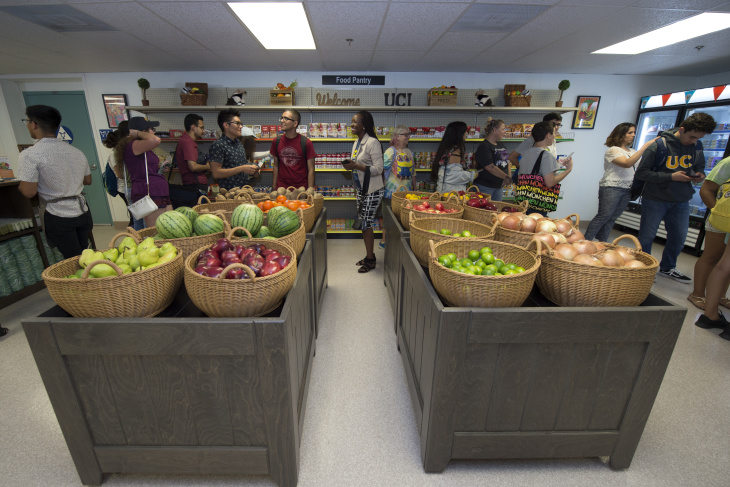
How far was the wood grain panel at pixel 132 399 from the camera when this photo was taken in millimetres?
1280

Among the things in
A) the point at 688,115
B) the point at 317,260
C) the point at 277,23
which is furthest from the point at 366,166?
the point at 688,115

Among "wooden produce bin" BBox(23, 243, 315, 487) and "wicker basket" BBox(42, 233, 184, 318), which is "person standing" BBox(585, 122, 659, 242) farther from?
"wicker basket" BBox(42, 233, 184, 318)

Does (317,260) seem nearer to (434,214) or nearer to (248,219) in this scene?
(248,219)

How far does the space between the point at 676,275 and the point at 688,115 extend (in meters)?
2.80

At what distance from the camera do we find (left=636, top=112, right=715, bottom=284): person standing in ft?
11.0

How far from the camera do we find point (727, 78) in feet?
17.1

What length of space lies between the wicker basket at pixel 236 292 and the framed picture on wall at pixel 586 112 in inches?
260

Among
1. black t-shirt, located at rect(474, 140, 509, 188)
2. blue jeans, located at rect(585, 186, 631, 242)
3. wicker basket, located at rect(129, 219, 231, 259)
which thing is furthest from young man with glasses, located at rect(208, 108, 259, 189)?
blue jeans, located at rect(585, 186, 631, 242)

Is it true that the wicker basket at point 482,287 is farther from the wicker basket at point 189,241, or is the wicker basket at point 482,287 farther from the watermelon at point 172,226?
the watermelon at point 172,226

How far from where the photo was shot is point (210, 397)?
1.34m

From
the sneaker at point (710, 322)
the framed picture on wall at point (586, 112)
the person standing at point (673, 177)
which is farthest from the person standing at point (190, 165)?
the framed picture on wall at point (586, 112)

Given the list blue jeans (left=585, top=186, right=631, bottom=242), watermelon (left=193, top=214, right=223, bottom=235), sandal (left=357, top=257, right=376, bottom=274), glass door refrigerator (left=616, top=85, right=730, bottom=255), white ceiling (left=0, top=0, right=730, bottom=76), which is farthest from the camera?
glass door refrigerator (left=616, top=85, right=730, bottom=255)

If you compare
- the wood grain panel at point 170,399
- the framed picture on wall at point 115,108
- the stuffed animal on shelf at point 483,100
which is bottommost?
the wood grain panel at point 170,399

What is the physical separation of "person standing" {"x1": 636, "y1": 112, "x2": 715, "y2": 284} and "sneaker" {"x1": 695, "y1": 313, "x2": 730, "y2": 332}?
114cm
